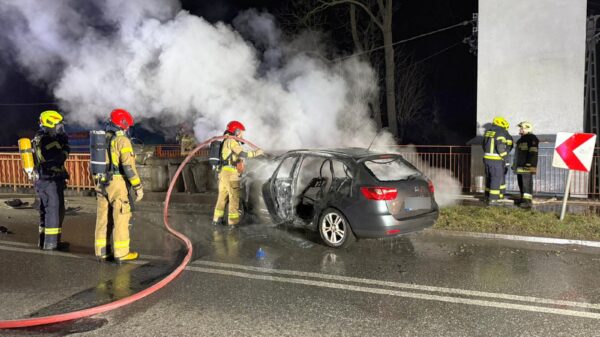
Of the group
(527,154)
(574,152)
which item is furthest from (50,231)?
(527,154)

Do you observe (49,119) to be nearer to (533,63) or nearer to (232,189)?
(232,189)

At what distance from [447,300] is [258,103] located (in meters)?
6.92

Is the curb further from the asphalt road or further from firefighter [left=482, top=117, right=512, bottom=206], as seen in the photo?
firefighter [left=482, top=117, right=512, bottom=206]

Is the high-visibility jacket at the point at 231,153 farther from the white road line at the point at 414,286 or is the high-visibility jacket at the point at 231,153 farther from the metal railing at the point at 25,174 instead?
the metal railing at the point at 25,174

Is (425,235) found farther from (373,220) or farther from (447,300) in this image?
(447,300)

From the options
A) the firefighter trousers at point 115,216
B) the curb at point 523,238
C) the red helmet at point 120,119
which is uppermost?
the red helmet at point 120,119

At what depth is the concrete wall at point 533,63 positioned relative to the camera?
34.6ft

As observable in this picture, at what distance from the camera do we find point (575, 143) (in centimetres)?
767

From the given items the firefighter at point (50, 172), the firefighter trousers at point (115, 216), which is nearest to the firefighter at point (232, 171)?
the firefighter trousers at point (115, 216)

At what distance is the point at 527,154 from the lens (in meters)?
9.45

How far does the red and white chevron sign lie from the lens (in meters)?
7.56

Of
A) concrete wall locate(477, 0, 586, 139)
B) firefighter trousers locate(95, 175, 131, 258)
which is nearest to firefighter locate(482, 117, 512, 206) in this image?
concrete wall locate(477, 0, 586, 139)

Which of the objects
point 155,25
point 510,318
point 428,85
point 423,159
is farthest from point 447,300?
point 428,85

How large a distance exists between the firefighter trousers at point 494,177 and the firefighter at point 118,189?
6.75 m
